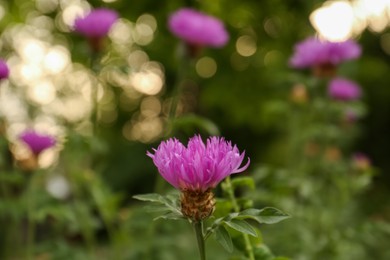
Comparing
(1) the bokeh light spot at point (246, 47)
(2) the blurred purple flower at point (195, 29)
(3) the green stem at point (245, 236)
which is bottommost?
(3) the green stem at point (245, 236)

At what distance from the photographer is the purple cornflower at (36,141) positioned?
1698 mm

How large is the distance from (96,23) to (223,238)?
126 centimetres

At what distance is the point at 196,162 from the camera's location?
2.60 ft

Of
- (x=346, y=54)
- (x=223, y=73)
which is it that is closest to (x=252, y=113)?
(x=223, y=73)

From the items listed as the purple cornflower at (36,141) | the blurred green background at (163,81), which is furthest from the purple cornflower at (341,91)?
the purple cornflower at (36,141)

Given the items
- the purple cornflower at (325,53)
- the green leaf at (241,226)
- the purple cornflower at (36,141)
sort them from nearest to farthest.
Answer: the green leaf at (241,226)
the purple cornflower at (36,141)
the purple cornflower at (325,53)

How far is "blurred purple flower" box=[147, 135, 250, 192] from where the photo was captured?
796 mm

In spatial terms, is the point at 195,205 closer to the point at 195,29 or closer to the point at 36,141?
the point at 36,141

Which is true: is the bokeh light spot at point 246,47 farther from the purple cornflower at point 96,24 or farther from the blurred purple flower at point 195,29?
the purple cornflower at point 96,24

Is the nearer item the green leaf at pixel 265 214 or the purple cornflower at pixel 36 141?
the green leaf at pixel 265 214

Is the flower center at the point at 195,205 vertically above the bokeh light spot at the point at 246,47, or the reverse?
the bokeh light spot at the point at 246,47

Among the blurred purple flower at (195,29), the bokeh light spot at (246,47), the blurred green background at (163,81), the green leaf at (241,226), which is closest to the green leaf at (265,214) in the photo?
the green leaf at (241,226)

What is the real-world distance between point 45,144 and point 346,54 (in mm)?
1134

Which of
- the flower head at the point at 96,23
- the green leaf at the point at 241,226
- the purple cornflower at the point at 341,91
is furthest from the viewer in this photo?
the purple cornflower at the point at 341,91
